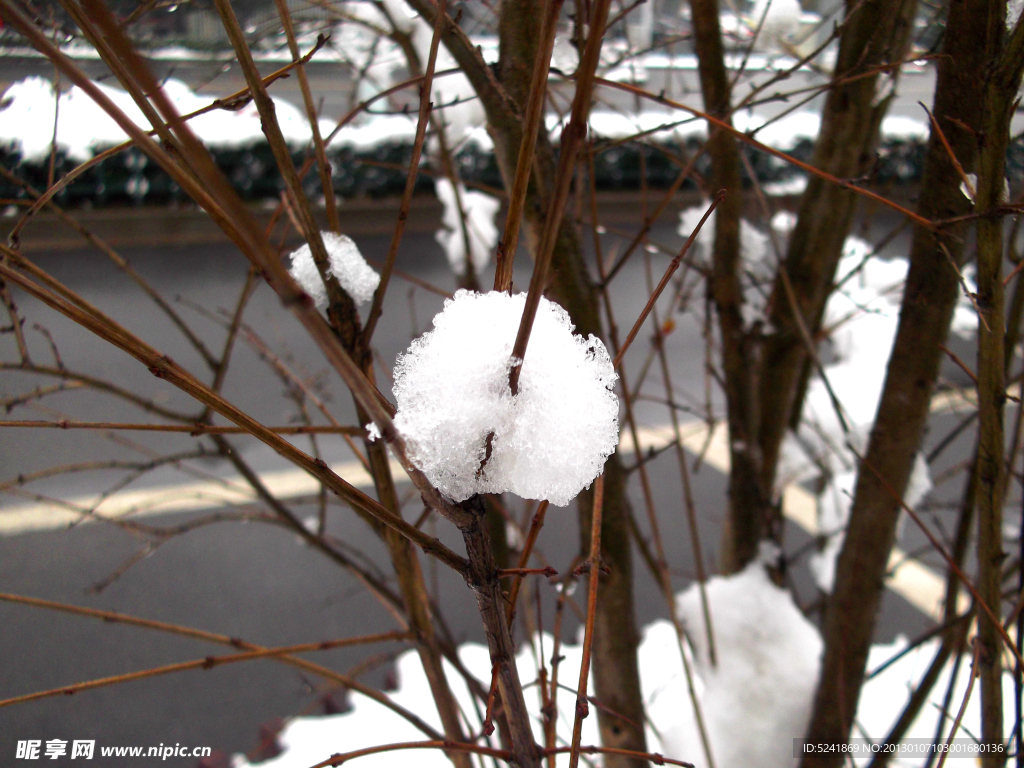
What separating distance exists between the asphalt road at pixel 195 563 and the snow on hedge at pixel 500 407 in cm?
57

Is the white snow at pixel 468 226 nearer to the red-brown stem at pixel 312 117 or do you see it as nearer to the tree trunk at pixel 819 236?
the tree trunk at pixel 819 236

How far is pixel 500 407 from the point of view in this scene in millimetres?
255

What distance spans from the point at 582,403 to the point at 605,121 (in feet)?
9.61

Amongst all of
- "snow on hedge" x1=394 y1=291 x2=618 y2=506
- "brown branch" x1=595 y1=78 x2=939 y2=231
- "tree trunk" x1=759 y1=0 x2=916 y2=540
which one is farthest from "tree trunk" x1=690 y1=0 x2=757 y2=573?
"snow on hedge" x1=394 y1=291 x2=618 y2=506

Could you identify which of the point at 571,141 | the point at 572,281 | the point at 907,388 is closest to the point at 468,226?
the point at 572,281

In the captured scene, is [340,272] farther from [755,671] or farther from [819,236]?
[755,671]

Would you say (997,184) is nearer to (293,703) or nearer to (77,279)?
(293,703)

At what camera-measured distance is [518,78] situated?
1.63ft

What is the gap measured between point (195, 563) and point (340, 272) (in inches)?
58.1

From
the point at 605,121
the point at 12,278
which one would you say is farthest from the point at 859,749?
the point at 605,121

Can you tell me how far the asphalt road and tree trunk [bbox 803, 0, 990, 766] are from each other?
1.27 ft

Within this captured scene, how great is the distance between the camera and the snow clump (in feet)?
1.26

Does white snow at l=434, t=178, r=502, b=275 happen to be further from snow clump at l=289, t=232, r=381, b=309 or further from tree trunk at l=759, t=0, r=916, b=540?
snow clump at l=289, t=232, r=381, b=309

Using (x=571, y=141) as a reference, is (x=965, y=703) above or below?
below
